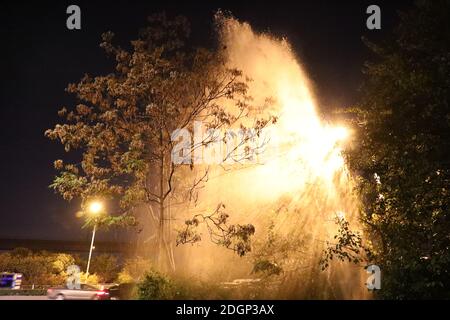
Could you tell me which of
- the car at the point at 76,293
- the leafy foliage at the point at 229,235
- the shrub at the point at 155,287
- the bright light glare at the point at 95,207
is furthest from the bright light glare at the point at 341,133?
the car at the point at 76,293

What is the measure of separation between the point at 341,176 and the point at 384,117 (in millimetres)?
6350

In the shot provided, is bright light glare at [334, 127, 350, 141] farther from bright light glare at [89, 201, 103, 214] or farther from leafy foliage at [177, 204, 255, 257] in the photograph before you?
bright light glare at [89, 201, 103, 214]

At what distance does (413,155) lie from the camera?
11648 millimetres

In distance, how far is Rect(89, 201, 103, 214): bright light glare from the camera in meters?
14.8

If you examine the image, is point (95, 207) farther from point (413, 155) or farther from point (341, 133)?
point (413, 155)

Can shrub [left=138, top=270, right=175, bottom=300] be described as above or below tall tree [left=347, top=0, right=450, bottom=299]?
below

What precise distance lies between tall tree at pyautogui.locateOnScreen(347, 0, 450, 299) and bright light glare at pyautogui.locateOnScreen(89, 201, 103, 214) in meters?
9.11

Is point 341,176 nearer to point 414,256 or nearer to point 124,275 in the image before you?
point 414,256

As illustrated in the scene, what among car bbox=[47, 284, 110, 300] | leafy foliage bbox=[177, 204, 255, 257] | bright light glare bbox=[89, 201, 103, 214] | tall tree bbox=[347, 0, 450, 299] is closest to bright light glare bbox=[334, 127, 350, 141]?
tall tree bbox=[347, 0, 450, 299]

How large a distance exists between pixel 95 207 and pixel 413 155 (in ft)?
35.0

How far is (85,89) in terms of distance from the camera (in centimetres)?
1559

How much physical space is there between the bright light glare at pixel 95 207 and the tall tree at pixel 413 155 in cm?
911
